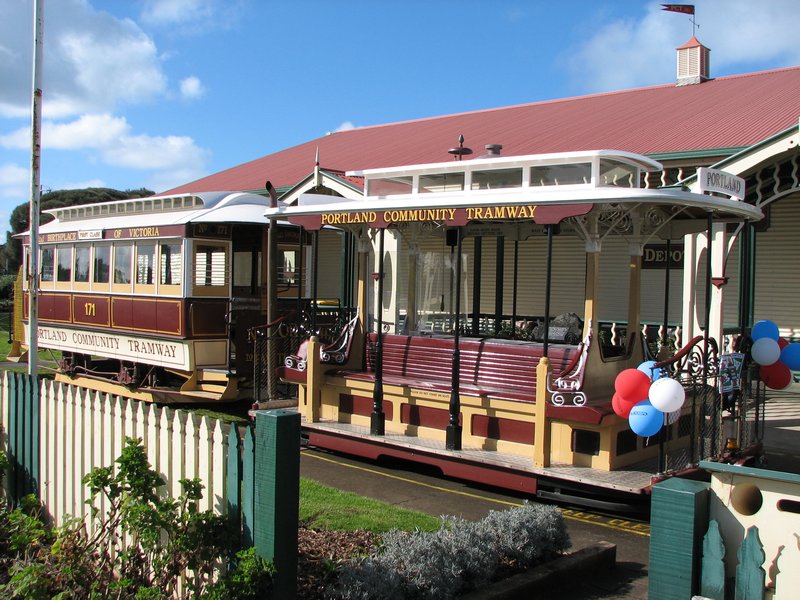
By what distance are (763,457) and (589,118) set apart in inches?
500

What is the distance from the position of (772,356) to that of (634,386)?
2779 millimetres

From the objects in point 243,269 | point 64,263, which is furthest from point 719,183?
point 64,263

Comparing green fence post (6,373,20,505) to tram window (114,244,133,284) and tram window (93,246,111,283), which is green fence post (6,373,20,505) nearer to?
tram window (114,244,133,284)

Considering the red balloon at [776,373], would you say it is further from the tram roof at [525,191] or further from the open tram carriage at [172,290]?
the open tram carriage at [172,290]

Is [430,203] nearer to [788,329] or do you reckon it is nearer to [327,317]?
[327,317]

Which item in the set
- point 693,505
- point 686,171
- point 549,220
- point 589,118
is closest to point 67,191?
point 589,118

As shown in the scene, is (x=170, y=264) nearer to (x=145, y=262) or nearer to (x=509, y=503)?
(x=145, y=262)

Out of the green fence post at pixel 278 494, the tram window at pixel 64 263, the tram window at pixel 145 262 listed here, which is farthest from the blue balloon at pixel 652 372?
the tram window at pixel 64 263

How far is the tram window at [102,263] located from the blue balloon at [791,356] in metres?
11.0

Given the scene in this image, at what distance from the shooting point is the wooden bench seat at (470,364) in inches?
360

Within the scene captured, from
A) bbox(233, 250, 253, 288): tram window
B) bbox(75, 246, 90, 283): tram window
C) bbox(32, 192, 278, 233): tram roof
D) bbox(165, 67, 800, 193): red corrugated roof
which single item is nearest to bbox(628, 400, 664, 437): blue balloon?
bbox(32, 192, 278, 233): tram roof

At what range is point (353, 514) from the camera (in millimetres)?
7285

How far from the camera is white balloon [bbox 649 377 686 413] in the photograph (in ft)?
22.7

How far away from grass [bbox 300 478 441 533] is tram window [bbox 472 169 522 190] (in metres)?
3.94
